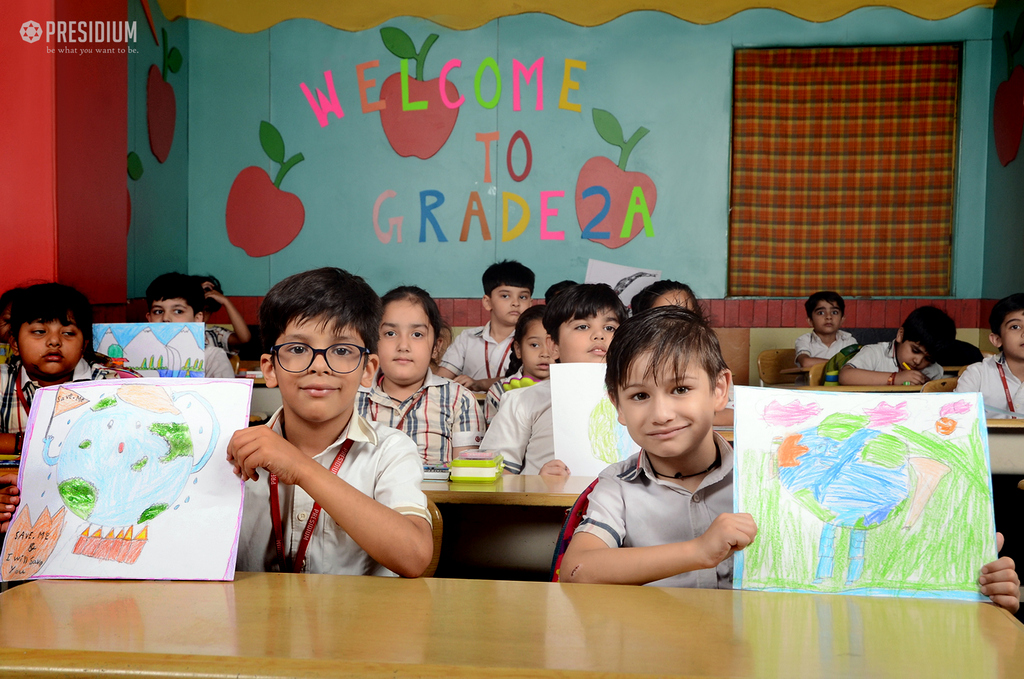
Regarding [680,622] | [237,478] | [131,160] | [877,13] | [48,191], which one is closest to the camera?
[680,622]

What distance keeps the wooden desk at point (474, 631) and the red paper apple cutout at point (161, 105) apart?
5051 mm

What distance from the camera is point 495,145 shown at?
5859mm

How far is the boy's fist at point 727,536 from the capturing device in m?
0.97

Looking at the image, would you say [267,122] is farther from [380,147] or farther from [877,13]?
[877,13]

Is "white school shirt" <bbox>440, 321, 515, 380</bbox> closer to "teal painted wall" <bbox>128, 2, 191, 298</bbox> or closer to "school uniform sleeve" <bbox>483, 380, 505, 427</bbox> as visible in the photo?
"school uniform sleeve" <bbox>483, 380, 505, 427</bbox>

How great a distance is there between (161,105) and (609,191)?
3.25 m

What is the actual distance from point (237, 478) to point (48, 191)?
3.56 meters

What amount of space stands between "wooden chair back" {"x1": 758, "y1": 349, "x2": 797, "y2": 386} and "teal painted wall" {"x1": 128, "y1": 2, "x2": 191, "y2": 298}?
4.25 m

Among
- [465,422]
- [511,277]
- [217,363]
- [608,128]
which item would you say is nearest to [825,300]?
[608,128]

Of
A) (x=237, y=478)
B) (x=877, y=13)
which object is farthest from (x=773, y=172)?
(x=237, y=478)

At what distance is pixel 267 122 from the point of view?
5.94m

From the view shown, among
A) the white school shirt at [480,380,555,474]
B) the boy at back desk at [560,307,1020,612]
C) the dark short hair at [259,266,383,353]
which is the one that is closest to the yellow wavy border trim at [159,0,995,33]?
the white school shirt at [480,380,555,474]

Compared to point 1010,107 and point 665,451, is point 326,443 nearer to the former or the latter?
point 665,451

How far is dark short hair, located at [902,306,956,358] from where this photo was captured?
4.49 metres
